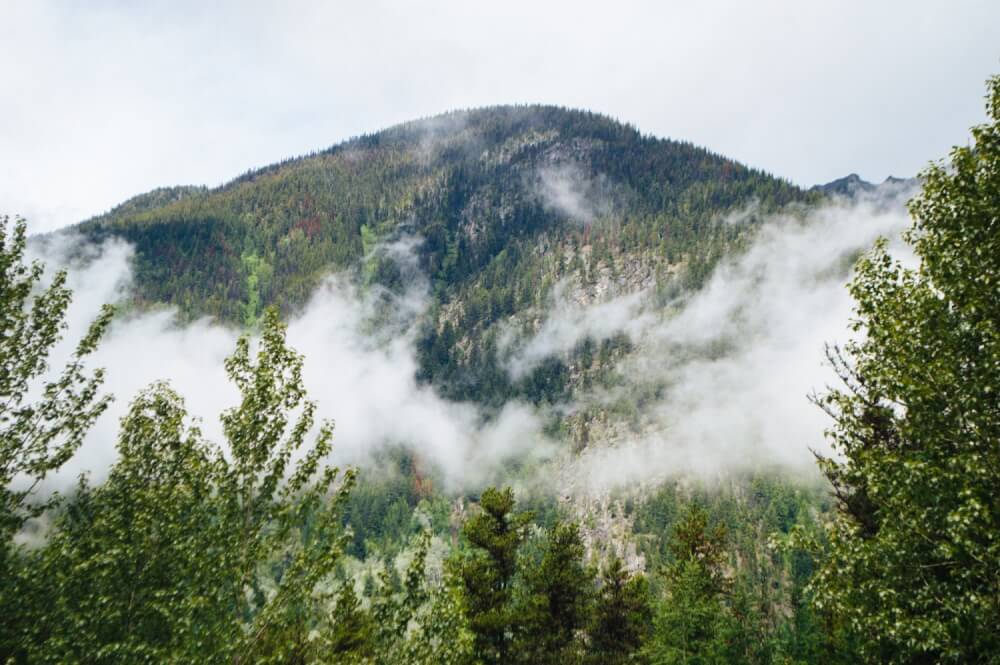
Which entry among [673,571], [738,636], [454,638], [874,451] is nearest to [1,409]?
[454,638]

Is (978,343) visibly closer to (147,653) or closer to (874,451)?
(874,451)

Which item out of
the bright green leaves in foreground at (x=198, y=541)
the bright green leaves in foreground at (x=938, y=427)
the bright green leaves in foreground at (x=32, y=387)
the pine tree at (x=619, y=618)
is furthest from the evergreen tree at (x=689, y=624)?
the bright green leaves in foreground at (x=32, y=387)

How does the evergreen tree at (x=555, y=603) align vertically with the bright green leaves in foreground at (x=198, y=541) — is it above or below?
below

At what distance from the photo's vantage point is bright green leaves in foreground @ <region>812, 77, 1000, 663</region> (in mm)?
9289

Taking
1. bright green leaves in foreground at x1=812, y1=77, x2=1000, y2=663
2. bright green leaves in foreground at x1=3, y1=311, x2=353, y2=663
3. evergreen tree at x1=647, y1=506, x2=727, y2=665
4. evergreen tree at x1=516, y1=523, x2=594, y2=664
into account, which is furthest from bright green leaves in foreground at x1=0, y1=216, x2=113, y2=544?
evergreen tree at x1=647, y1=506, x2=727, y2=665

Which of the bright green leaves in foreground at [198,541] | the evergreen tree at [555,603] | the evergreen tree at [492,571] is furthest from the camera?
the evergreen tree at [555,603]

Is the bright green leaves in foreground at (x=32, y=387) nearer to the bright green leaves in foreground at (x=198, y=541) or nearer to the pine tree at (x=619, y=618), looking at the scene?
the bright green leaves in foreground at (x=198, y=541)

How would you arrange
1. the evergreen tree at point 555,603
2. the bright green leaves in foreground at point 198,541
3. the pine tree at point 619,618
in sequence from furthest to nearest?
1. the pine tree at point 619,618
2. the evergreen tree at point 555,603
3. the bright green leaves in foreground at point 198,541

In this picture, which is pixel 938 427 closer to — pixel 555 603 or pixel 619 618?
pixel 555 603

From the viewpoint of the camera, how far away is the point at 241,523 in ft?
36.8

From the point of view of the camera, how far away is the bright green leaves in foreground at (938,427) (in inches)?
366

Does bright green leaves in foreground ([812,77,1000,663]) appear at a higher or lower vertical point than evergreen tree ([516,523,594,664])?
higher

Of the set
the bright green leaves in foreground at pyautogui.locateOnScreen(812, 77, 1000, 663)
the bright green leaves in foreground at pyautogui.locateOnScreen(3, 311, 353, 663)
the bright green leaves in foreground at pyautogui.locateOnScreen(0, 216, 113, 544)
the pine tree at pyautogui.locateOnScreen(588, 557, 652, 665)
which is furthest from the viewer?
the pine tree at pyautogui.locateOnScreen(588, 557, 652, 665)

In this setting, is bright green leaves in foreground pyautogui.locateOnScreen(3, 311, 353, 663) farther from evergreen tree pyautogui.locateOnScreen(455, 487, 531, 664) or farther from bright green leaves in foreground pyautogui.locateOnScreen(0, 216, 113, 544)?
evergreen tree pyautogui.locateOnScreen(455, 487, 531, 664)
